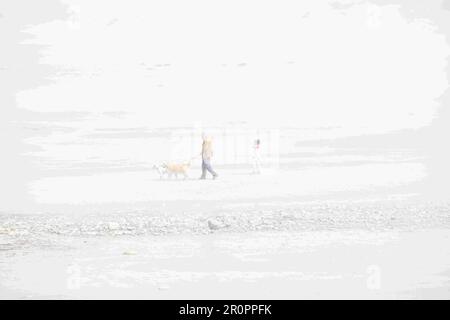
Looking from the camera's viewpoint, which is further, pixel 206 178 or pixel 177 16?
pixel 177 16

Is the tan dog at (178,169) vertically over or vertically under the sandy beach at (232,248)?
over

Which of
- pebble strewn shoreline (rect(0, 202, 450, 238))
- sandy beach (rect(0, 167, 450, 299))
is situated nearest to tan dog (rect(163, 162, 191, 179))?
sandy beach (rect(0, 167, 450, 299))

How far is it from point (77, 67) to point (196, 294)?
1436 inches

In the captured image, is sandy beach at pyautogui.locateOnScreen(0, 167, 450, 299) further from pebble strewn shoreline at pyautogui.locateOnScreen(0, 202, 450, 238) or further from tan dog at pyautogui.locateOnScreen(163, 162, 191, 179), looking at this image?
tan dog at pyautogui.locateOnScreen(163, 162, 191, 179)

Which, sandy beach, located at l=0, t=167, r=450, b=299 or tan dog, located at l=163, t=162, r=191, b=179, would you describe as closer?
→ sandy beach, located at l=0, t=167, r=450, b=299

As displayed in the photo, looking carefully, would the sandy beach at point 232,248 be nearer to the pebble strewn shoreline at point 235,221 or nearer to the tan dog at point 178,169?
the pebble strewn shoreline at point 235,221

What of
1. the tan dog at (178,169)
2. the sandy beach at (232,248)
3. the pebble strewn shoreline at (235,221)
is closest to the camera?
the sandy beach at (232,248)

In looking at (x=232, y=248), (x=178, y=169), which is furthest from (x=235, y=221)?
(x=178, y=169)

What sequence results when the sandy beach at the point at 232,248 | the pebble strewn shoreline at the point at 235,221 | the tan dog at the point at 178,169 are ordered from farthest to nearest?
the tan dog at the point at 178,169 → the pebble strewn shoreline at the point at 235,221 → the sandy beach at the point at 232,248

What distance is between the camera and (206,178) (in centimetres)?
2219

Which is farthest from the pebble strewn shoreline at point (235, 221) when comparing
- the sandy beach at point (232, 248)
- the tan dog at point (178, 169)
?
the tan dog at point (178, 169)

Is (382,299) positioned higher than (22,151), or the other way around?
(22,151)
